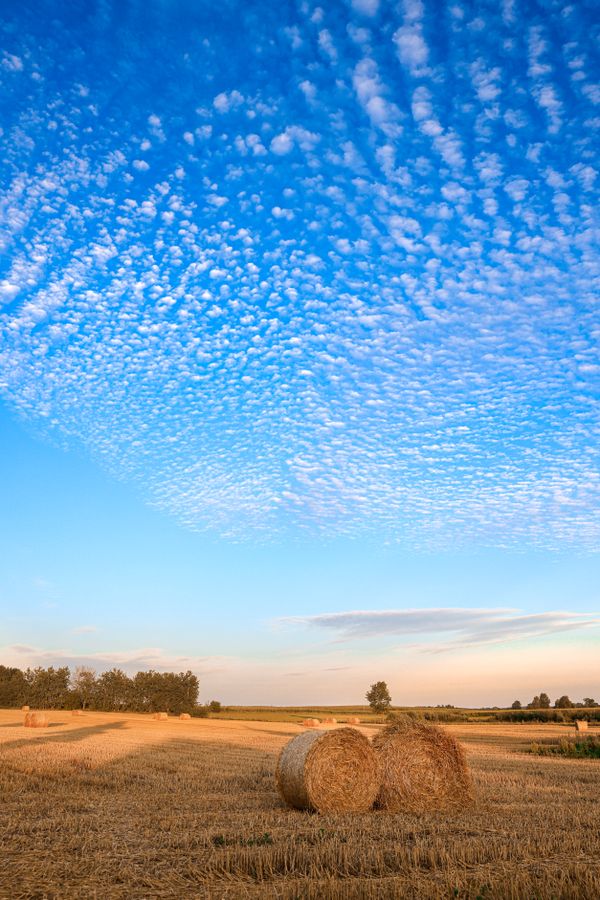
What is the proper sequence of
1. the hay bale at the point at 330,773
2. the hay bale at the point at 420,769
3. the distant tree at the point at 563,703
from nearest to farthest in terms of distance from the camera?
the hay bale at the point at 330,773
the hay bale at the point at 420,769
the distant tree at the point at 563,703

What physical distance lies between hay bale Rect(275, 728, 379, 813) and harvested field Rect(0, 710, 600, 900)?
0.36 metres

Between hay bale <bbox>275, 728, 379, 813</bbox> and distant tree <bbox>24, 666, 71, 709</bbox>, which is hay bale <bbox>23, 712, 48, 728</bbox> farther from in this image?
distant tree <bbox>24, 666, 71, 709</bbox>

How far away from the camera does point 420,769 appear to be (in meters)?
11.8

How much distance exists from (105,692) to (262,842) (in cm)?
7093

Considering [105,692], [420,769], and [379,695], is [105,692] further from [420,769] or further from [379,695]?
[420,769]

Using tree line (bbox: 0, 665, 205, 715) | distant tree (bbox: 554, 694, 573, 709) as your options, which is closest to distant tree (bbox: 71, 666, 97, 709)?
tree line (bbox: 0, 665, 205, 715)

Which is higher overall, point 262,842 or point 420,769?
point 420,769

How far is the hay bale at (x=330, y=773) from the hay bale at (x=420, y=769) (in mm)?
243

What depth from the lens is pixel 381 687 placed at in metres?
69.2

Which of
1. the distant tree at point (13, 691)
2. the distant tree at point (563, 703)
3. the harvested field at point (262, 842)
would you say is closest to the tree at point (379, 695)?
the distant tree at point (563, 703)

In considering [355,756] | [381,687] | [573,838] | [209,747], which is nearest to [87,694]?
[381,687]

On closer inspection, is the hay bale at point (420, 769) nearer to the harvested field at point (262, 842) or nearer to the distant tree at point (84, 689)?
the harvested field at point (262, 842)

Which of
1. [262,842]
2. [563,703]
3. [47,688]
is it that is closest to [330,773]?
[262,842]

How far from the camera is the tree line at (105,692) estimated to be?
237 feet
